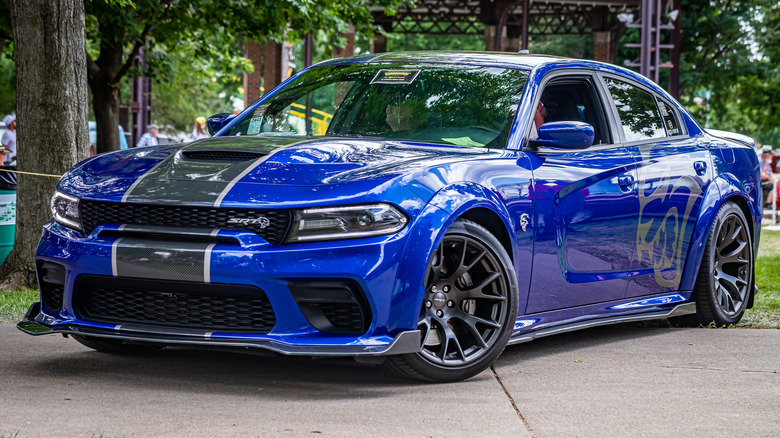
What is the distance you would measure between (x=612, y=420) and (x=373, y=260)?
1.12 m

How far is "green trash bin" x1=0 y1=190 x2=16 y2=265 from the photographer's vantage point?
380 inches

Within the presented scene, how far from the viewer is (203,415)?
4.14 m

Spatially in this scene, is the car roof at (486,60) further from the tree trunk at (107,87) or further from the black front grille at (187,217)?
the tree trunk at (107,87)

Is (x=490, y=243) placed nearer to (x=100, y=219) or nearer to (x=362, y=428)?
(x=362, y=428)

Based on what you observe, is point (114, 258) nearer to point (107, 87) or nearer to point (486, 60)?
point (486, 60)

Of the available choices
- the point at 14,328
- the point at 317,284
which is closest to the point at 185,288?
the point at 317,284

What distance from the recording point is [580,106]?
6156 millimetres

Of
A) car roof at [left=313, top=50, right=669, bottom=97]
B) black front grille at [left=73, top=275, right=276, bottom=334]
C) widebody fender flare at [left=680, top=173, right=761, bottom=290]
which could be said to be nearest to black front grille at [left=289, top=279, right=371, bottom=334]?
black front grille at [left=73, top=275, right=276, bottom=334]

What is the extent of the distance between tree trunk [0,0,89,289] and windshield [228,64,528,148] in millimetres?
3028

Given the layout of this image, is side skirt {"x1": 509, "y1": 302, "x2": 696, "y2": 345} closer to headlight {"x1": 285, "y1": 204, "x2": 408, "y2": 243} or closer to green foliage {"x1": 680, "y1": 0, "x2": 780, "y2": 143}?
headlight {"x1": 285, "y1": 204, "x2": 408, "y2": 243}

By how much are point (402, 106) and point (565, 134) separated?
87 cm

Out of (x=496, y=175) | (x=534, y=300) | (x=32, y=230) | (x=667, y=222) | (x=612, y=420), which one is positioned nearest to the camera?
(x=612, y=420)

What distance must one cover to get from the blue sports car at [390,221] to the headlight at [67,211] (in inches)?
0.5

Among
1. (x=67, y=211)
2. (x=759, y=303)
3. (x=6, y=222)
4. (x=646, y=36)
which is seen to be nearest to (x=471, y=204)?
(x=67, y=211)
